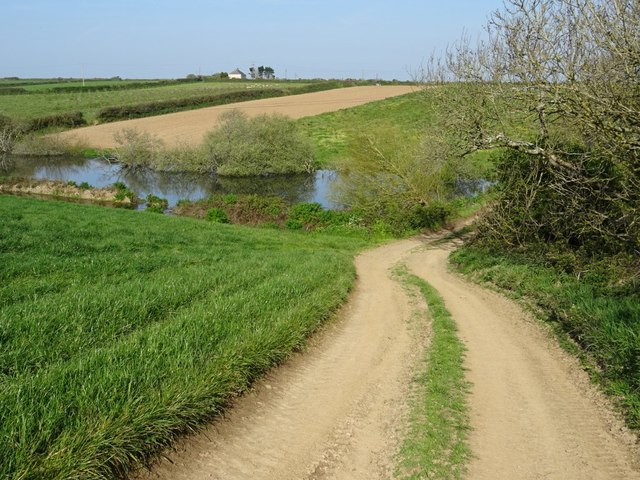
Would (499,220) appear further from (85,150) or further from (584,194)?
(85,150)

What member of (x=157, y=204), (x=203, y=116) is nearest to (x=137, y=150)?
(x=157, y=204)

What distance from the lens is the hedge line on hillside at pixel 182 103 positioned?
87188 millimetres

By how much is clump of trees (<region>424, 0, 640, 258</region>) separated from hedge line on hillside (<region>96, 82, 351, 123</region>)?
7777cm

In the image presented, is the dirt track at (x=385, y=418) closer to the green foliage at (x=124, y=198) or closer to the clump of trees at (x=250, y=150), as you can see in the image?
the green foliage at (x=124, y=198)

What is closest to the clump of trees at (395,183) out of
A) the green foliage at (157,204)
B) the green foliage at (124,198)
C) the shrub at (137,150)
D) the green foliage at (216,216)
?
the green foliage at (216,216)

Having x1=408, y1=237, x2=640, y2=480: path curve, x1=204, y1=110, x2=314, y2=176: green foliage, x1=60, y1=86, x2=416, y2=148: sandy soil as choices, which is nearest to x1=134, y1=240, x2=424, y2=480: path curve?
x1=408, y1=237, x2=640, y2=480: path curve

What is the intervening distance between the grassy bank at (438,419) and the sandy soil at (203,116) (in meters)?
55.4

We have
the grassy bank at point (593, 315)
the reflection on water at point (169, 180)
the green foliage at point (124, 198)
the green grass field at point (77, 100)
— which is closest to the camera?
the grassy bank at point (593, 315)

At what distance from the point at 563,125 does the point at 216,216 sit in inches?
903

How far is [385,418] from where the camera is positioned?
686 cm

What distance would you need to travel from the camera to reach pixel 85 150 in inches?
2685

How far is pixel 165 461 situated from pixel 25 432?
4.52 feet

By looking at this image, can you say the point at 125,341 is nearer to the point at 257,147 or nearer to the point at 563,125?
the point at 563,125

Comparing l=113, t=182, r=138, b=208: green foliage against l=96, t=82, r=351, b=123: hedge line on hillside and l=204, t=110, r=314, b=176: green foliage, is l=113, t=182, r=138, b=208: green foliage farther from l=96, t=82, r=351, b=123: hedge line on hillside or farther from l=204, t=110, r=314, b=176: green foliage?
l=96, t=82, r=351, b=123: hedge line on hillside
